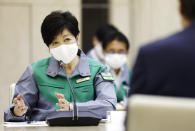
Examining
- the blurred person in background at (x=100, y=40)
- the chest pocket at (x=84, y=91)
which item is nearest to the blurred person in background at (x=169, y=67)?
the chest pocket at (x=84, y=91)

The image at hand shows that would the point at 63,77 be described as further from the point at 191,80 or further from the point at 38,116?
the point at 191,80

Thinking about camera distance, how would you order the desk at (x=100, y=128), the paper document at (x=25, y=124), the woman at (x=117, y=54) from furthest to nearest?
the woman at (x=117, y=54), the paper document at (x=25, y=124), the desk at (x=100, y=128)

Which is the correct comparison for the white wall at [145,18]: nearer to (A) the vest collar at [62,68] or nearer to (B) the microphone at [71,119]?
(A) the vest collar at [62,68]

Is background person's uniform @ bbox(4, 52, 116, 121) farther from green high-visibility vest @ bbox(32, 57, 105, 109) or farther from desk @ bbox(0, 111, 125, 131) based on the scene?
desk @ bbox(0, 111, 125, 131)

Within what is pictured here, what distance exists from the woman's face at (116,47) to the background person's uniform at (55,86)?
225cm

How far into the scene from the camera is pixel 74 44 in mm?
3906

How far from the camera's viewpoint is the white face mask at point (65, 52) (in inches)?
151

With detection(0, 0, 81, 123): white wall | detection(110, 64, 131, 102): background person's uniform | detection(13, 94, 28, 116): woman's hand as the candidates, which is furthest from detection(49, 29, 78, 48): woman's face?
detection(0, 0, 81, 123): white wall

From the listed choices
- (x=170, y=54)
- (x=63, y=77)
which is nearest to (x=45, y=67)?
(x=63, y=77)

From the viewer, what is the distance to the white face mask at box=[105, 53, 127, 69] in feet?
20.1

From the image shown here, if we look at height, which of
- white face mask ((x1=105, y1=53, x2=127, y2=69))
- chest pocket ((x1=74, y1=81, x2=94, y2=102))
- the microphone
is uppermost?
white face mask ((x1=105, y1=53, x2=127, y2=69))

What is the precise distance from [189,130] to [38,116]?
77.0 inches

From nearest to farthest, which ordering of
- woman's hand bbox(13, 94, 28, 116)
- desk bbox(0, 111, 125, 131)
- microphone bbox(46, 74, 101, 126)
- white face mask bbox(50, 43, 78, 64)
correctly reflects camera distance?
desk bbox(0, 111, 125, 131)
microphone bbox(46, 74, 101, 126)
woman's hand bbox(13, 94, 28, 116)
white face mask bbox(50, 43, 78, 64)

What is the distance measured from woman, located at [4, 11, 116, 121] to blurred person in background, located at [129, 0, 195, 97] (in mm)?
1663
